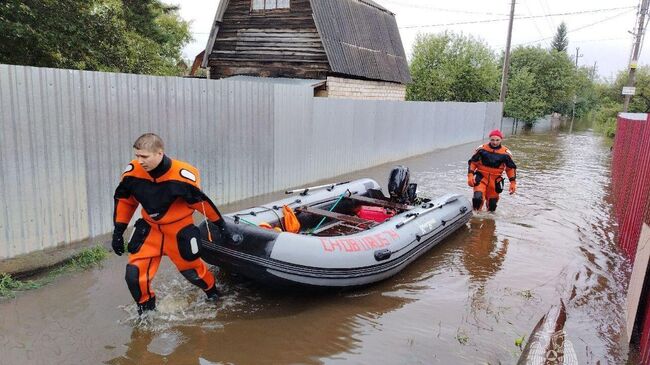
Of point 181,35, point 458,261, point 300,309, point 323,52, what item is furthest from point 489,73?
point 300,309

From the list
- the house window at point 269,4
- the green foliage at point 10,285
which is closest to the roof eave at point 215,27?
the house window at point 269,4

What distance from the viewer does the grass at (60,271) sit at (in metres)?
4.24

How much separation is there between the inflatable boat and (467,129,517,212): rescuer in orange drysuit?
1.23 metres

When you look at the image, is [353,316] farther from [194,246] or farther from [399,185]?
[399,185]

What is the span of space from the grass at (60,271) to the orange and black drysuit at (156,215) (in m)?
1.34

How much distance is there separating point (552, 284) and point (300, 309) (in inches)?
114

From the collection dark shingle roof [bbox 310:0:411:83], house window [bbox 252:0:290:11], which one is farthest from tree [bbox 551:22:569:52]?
house window [bbox 252:0:290:11]

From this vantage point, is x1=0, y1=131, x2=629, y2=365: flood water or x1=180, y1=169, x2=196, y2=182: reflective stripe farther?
x1=180, y1=169, x2=196, y2=182: reflective stripe

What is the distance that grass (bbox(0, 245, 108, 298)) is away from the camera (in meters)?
4.24

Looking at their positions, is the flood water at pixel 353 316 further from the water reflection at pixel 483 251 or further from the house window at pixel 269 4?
the house window at pixel 269 4

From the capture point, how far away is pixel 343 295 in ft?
15.2

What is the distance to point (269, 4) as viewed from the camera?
15.2 metres

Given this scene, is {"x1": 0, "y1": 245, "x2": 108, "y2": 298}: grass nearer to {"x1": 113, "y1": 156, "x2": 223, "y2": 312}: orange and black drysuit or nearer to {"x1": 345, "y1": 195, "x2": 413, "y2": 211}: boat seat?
{"x1": 113, "y1": 156, "x2": 223, "y2": 312}: orange and black drysuit

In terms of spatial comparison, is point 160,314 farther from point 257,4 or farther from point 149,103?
point 257,4
